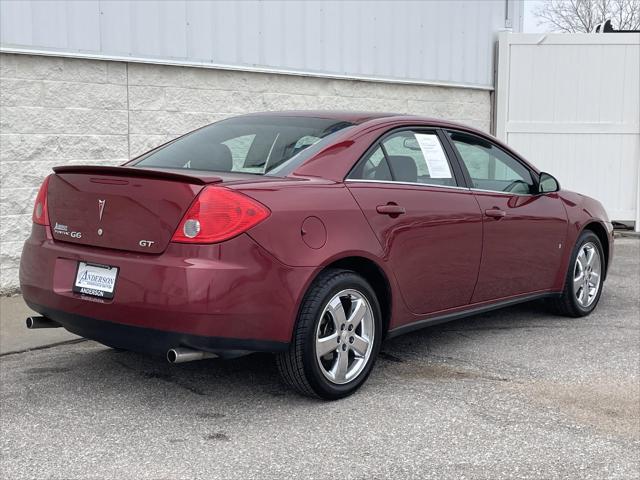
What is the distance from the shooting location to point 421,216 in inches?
191

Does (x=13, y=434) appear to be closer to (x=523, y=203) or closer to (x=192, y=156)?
(x=192, y=156)

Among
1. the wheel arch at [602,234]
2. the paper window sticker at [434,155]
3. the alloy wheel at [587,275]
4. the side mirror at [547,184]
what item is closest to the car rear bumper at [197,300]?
the paper window sticker at [434,155]

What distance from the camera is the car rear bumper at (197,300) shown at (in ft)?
12.6

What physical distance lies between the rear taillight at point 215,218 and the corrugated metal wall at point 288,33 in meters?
3.80

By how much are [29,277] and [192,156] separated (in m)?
1.11

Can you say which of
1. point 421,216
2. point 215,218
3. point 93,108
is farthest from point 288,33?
point 215,218

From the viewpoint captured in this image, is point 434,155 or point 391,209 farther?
point 434,155

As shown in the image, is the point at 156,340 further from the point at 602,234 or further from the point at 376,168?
the point at 602,234

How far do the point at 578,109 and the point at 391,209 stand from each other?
7807mm

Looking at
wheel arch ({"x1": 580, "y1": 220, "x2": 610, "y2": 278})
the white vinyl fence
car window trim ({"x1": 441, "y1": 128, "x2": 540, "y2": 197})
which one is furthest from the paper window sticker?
the white vinyl fence

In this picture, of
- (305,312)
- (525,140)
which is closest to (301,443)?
(305,312)

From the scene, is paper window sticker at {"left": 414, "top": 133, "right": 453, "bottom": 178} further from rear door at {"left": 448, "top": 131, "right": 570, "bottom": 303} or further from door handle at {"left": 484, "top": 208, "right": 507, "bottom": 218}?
door handle at {"left": 484, "top": 208, "right": 507, "bottom": 218}

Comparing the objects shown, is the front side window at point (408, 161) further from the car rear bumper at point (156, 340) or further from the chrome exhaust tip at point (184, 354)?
the chrome exhaust tip at point (184, 354)

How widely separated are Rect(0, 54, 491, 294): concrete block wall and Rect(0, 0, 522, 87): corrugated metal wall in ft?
0.51
